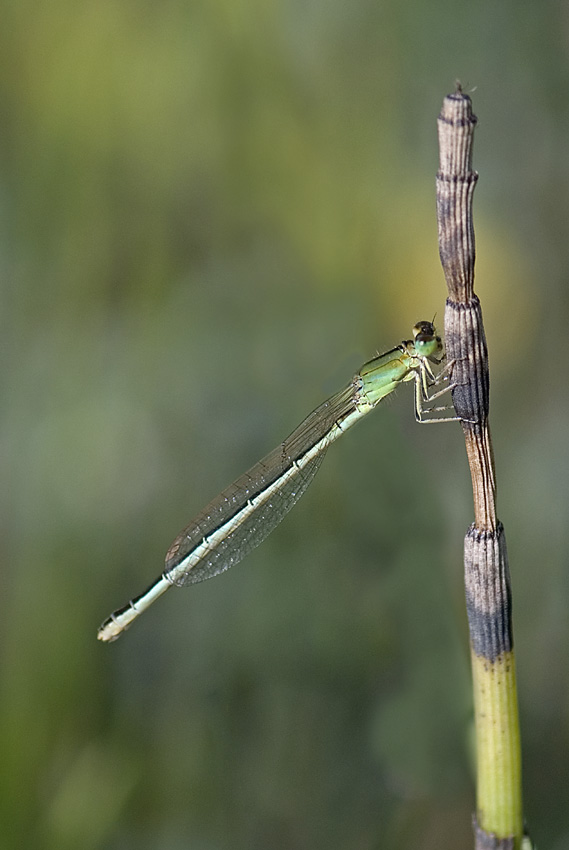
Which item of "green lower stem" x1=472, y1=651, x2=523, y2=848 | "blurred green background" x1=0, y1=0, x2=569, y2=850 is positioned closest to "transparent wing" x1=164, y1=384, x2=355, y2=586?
"blurred green background" x1=0, y1=0, x2=569, y2=850

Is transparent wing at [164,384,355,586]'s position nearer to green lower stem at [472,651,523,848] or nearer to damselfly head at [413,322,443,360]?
damselfly head at [413,322,443,360]

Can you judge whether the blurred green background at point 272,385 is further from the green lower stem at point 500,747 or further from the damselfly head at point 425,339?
the green lower stem at point 500,747

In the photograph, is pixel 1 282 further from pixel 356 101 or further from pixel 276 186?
pixel 356 101

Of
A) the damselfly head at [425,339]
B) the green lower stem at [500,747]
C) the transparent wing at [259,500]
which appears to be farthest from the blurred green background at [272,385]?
the green lower stem at [500,747]

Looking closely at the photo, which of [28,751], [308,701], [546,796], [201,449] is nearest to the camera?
[28,751]

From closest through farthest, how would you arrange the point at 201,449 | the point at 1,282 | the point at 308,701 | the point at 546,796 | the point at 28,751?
the point at 28,751 → the point at 546,796 → the point at 308,701 → the point at 1,282 → the point at 201,449

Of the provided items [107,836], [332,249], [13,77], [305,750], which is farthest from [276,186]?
[107,836]
